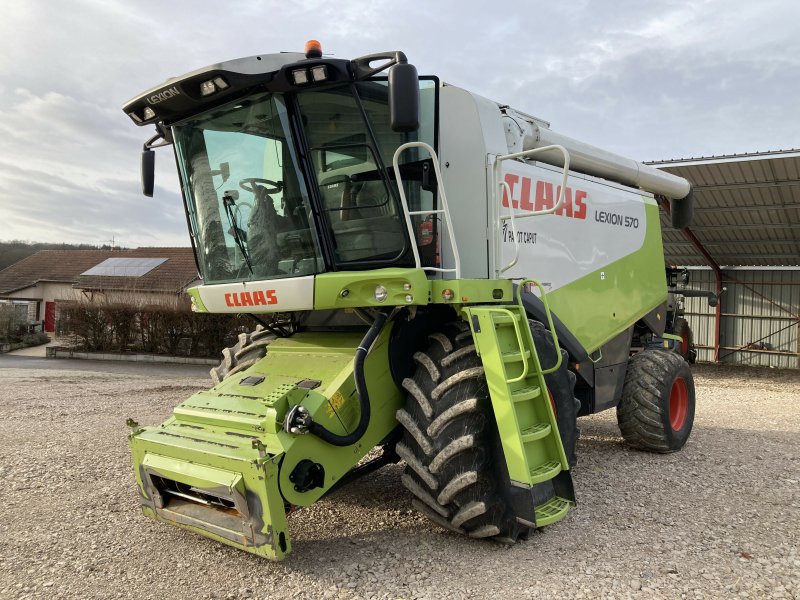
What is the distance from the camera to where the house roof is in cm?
2738

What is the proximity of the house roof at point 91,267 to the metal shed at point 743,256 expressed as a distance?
61.8 ft

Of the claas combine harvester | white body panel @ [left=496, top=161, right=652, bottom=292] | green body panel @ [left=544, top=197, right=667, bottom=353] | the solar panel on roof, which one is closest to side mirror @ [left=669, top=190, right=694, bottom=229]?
green body panel @ [left=544, top=197, right=667, bottom=353]

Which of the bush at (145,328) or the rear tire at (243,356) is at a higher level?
the rear tire at (243,356)

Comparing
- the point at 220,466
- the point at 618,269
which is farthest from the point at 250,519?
the point at 618,269

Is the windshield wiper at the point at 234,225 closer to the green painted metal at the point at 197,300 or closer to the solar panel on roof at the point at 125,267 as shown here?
the green painted metal at the point at 197,300

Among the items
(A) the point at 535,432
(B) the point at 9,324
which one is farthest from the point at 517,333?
(B) the point at 9,324

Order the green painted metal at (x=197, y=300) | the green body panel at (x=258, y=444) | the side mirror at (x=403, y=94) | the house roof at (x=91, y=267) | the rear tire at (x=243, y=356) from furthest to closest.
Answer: the house roof at (x=91, y=267) → the rear tire at (x=243, y=356) → the green painted metal at (x=197, y=300) → the side mirror at (x=403, y=94) → the green body panel at (x=258, y=444)

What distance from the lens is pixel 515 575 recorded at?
10.7ft

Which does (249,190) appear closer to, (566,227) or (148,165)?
(148,165)

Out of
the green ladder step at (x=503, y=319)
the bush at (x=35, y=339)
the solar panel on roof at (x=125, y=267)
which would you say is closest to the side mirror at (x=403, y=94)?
the green ladder step at (x=503, y=319)

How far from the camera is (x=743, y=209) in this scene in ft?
41.4

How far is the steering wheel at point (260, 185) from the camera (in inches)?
149

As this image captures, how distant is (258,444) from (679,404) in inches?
187

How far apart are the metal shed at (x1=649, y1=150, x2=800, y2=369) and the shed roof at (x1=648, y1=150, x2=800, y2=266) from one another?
2cm
